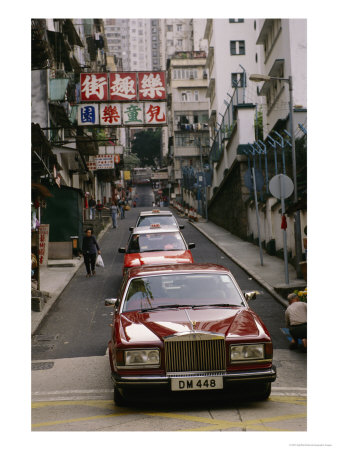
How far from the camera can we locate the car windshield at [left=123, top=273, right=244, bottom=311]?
291 inches

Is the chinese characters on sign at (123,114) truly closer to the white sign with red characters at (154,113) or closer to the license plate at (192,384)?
the white sign with red characters at (154,113)

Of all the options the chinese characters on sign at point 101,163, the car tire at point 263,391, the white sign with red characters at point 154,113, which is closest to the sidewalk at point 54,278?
the white sign with red characters at point 154,113

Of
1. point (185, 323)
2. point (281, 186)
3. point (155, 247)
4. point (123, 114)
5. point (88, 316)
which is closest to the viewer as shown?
point (185, 323)

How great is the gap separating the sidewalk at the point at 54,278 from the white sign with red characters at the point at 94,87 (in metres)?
6.28

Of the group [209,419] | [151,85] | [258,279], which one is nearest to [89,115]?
[151,85]

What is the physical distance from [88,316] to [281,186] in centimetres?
562

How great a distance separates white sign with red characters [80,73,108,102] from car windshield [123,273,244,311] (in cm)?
1501

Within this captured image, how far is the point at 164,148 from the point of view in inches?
5197

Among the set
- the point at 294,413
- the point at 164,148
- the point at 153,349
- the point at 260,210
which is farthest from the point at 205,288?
the point at 164,148

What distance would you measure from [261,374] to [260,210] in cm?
1790

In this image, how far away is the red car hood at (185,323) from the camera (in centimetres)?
644

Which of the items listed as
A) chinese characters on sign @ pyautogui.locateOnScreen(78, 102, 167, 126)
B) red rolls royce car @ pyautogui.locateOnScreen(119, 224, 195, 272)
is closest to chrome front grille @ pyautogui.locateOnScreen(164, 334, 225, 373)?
red rolls royce car @ pyautogui.locateOnScreen(119, 224, 195, 272)

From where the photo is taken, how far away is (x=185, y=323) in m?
6.62

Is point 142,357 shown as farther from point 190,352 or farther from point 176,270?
point 176,270
